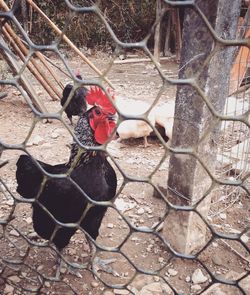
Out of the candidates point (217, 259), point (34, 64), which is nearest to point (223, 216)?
point (217, 259)

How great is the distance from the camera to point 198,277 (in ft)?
6.57

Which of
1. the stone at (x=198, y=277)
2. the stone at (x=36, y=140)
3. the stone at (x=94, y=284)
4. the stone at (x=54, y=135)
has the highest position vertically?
the stone at (x=198, y=277)

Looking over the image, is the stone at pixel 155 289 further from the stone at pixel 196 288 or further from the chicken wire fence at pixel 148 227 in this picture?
the stone at pixel 196 288

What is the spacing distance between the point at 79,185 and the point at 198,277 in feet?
2.64

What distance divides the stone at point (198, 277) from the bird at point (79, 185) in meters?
0.57

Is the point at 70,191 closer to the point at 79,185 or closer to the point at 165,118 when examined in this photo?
the point at 79,185

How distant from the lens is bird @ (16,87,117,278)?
1.88 meters

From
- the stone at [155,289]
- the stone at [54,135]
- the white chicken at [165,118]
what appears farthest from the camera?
the stone at [54,135]

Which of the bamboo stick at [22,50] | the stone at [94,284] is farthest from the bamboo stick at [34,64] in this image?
the stone at [94,284]

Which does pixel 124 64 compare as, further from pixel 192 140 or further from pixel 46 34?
pixel 192 140

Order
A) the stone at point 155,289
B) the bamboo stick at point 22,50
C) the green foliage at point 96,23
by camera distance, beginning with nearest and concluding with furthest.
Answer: the stone at point 155,289 → the bamboo stick at point 22,50 → the green foliage at point 96,23

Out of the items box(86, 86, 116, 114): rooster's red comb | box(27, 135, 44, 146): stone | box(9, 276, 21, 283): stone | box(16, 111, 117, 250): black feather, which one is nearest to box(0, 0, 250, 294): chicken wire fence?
box(9, 276, 21, 283): stone

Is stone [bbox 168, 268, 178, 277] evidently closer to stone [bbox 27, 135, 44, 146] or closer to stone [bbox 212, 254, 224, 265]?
stone [bbox 212, 254, 224, 265]

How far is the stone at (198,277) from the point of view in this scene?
1.99 metres
